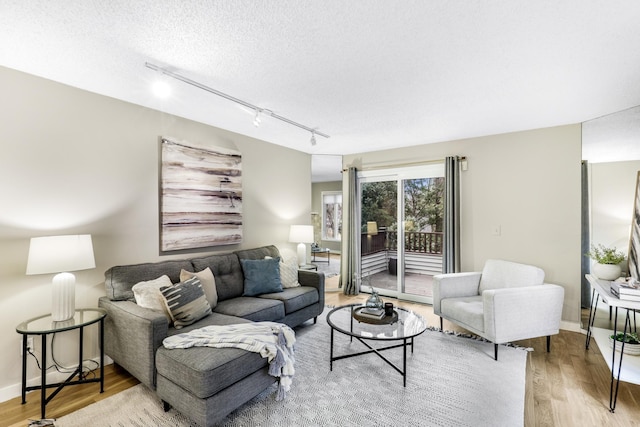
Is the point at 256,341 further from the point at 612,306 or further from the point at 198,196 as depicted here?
the point at 612,306

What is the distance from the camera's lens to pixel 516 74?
2.35 meters

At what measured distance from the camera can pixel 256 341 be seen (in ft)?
7.03

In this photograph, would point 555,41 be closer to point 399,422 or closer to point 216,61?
point 216,61

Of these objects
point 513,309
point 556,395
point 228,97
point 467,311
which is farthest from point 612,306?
point 228,97

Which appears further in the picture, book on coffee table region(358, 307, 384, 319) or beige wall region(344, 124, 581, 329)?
beige wall region(344, 124, 581, 329)

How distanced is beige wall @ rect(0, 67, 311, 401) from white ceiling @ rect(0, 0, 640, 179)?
18 cm

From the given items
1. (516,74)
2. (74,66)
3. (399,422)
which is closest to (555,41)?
(516,74)

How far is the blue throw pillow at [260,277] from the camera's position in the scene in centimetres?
342

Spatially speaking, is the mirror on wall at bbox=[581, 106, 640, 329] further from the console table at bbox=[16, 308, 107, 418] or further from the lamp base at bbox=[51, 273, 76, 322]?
the lamp base at bbox=[51, 273, 76, 322]

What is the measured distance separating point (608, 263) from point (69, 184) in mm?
5086

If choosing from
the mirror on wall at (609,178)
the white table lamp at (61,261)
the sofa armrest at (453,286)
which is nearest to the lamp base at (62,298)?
the white table lamp at (61,261)

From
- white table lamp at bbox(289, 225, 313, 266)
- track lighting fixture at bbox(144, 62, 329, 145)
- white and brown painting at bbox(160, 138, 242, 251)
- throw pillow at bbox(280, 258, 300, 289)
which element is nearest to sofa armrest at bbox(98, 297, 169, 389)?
white and brown painting at bbox(160, 138, 242, 251)

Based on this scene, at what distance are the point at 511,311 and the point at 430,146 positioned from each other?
257cm

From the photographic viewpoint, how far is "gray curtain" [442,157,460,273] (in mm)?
4238
